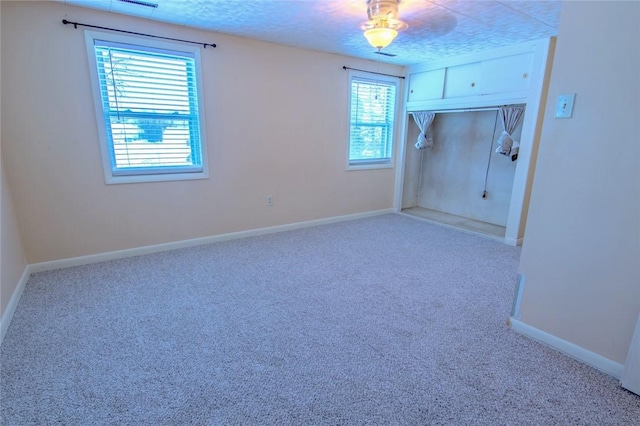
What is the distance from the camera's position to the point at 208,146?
3.50 metres

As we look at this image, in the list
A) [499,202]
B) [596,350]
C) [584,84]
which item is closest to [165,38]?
[584,84]

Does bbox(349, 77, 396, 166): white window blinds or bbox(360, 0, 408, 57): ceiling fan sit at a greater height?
bbox(360, 0, 408, 57): ceiling fan

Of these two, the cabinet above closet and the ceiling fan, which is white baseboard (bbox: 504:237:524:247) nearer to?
the cabinet above closet

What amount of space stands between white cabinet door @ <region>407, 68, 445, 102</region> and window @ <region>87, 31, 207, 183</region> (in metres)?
3.12

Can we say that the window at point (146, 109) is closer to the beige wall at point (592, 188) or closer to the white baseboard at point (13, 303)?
the white baseboard at point (13, 303)

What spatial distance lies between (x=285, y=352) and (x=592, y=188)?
194cm

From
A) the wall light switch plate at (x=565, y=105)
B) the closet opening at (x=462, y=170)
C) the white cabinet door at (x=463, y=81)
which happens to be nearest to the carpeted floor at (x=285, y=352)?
the wall light switch plate at (x=565, y=105)

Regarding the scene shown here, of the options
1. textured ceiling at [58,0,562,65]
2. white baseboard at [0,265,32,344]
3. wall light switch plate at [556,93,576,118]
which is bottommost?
white baseboard at [0,265,32,344]

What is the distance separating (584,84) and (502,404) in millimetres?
1709

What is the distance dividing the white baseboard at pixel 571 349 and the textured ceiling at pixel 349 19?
2409mm

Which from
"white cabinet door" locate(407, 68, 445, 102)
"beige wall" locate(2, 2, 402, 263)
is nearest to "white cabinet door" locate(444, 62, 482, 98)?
"white cabinet door" locate(407, 68, 445, 102)

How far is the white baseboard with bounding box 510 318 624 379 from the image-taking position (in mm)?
1692

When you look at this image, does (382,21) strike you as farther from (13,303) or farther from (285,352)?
(13,303)

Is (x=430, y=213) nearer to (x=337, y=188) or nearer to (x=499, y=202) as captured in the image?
Answer: (x=499, y=202)
